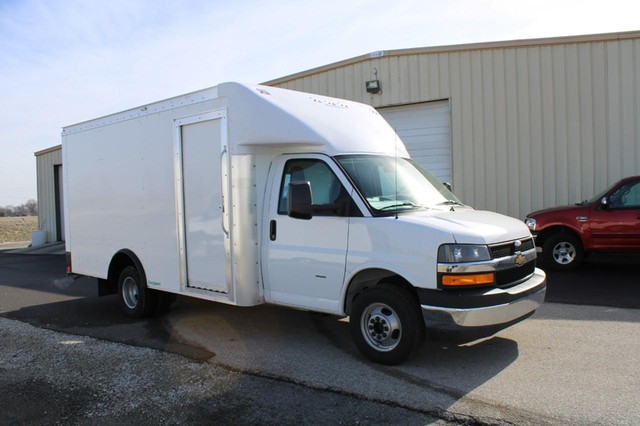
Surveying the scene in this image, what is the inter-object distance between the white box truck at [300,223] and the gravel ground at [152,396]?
958mm

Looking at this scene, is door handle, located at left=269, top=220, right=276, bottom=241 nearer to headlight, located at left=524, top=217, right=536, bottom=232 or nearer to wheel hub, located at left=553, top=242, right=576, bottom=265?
headlight, located at left=524, top=217, right=536, bottom=232

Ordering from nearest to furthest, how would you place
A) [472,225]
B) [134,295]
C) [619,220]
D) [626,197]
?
[472,225] → [134,295] → [619,220] → [626,197]

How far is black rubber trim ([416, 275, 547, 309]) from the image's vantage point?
4.65m

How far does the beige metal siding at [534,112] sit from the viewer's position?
1156 cm

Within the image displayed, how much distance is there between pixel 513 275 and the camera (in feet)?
16.7

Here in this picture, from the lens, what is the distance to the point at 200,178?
6.37m

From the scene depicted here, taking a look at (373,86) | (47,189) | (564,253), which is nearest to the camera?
(564,253)

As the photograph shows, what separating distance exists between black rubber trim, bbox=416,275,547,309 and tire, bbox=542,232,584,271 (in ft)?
18.7

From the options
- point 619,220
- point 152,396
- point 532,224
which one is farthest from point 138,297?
point 619,220

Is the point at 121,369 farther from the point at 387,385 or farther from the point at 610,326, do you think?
the point at 610,326

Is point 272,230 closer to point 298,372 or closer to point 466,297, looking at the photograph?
point 298,372

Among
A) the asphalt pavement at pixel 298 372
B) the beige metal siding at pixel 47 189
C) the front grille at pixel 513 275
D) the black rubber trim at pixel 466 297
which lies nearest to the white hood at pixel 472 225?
the front grille at pixel 513 275

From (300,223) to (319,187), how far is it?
42cm

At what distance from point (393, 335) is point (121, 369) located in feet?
8.88
